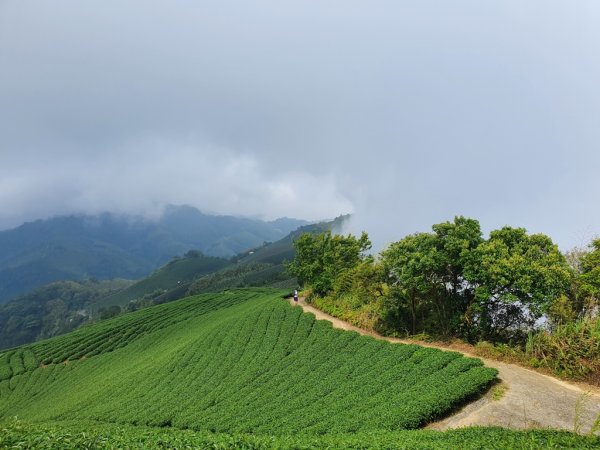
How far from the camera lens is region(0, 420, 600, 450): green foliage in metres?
7.87

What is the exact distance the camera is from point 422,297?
80.1 feet

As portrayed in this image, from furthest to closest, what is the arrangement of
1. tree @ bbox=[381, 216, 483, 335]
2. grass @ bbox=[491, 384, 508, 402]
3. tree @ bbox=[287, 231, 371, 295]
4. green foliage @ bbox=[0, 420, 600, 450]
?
tree @ bbox=[287, 231, 371, 295], tree @ bbox=[381, 216, 483, 335], grass @ bbox=[491, 384, 508, 402], green foliage @ bbox=[0, 420, 600, 450]

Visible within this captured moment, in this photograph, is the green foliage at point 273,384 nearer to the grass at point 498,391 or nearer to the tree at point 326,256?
the grass at point 498,391

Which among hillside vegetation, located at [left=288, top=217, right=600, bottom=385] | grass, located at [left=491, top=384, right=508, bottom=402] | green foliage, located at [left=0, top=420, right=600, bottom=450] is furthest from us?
hillside vegetation, located at [left=288, top=217, right=600, bottom=385]

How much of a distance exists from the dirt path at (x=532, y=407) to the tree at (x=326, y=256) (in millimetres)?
22422

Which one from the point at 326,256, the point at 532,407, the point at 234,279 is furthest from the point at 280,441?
the point at 234,279

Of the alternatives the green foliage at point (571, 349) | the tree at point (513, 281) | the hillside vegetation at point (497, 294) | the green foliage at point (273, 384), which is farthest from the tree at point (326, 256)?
the green foliage at point (571, 349)

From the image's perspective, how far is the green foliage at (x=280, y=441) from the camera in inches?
310

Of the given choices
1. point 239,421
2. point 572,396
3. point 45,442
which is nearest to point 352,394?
point 239,421

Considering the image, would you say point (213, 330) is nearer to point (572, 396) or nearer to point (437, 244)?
point (437, 244)

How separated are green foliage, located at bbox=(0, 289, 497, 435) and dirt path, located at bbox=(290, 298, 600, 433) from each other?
2.29ft

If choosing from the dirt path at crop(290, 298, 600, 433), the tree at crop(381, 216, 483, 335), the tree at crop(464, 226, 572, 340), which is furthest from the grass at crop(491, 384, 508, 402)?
the tree at crop(381, 216, 483, 335)

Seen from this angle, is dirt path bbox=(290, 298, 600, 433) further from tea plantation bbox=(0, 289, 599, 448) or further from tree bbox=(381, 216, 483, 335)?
tree bbox=(381, 216, 483, 335)

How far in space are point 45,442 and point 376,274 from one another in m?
23.0
